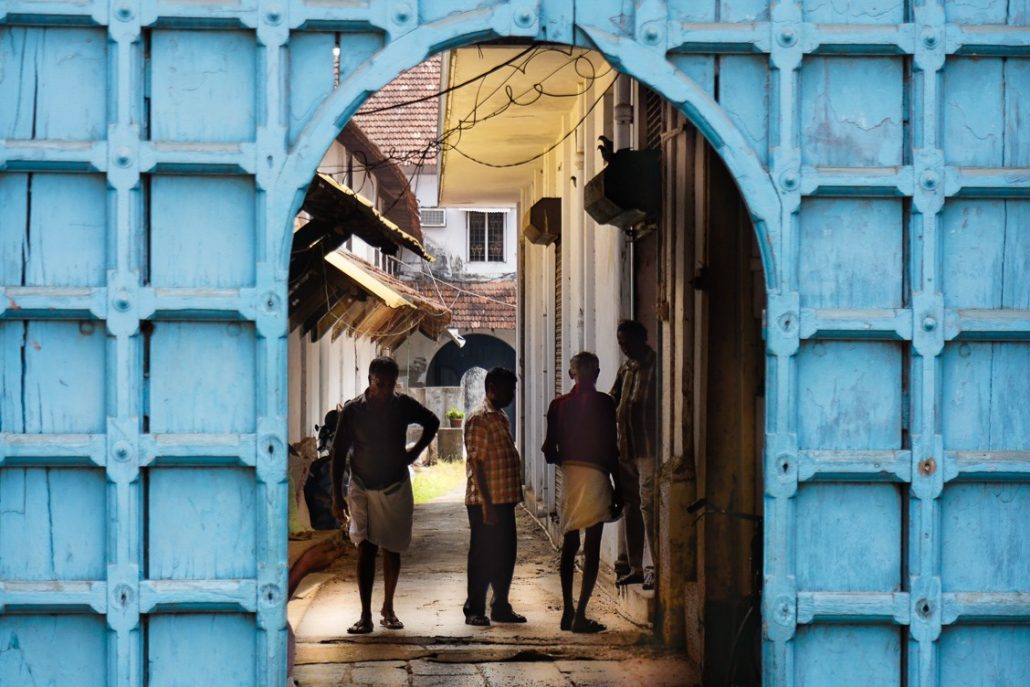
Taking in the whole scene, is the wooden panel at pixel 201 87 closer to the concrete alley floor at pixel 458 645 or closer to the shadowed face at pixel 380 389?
the concrete alley floor at pixel 458 645

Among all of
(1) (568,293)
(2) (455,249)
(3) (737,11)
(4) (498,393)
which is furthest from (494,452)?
(2) (455,249)

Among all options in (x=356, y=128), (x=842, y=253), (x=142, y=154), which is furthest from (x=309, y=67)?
(x=356, y=128)

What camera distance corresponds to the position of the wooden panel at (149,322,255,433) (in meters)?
5.19

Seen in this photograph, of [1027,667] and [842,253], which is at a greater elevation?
[842,253]

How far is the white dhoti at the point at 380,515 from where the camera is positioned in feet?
31.9

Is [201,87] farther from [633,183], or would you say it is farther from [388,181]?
[388,181]

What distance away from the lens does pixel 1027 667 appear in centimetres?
539

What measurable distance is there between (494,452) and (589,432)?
0.71m

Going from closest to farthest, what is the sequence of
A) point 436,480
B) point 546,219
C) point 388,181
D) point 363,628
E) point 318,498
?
point 363,628 < point 318,498 < point 546,219 < point 436,480 < point 388,181

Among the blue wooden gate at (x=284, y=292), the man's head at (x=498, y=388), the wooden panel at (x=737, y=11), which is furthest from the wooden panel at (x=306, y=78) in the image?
the man's head at (x=498, y=388)

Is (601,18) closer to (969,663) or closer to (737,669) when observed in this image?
(969,663)

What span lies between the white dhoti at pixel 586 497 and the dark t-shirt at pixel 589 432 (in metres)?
0.06

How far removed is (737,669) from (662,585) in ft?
4.40

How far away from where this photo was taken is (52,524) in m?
5.18
